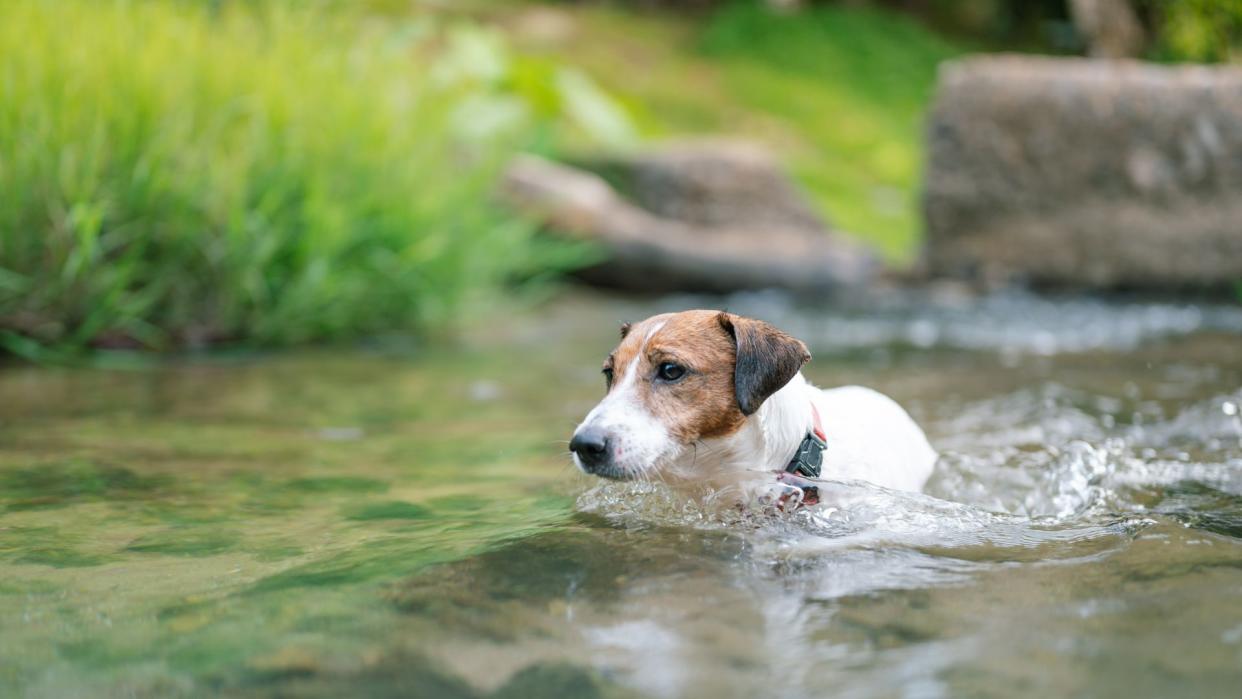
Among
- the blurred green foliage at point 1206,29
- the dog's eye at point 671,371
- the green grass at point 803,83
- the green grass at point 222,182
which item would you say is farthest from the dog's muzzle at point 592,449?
the blurred green foliage at point 1206,29

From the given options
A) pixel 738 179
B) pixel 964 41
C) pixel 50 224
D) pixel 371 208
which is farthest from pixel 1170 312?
pixel 964 41

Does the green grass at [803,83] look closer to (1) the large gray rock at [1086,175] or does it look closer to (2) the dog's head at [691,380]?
(1) the large gray rock at [1086,175]

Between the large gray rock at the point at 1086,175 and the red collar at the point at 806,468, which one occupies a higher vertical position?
the large gray rock at the point at 1086,175

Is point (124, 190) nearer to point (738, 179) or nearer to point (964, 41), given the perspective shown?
point (738, 179)

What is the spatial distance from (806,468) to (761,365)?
377 mm

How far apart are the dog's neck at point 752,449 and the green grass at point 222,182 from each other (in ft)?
12.6

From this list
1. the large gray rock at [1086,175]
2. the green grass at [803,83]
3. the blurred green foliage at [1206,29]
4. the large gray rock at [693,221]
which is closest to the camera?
the large gray rock at [1086,175]

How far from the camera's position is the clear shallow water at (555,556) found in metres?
2.51

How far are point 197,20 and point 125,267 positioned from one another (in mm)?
1863

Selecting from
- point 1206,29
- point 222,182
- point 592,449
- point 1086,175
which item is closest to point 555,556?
point 592,449

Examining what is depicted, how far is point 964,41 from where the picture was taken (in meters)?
23.9

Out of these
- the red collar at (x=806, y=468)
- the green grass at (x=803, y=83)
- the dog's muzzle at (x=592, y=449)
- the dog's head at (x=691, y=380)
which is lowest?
the red collar at (x=806, y=468)

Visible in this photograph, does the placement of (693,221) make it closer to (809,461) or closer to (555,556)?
(809,461)

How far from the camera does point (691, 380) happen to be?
12.7 ft
